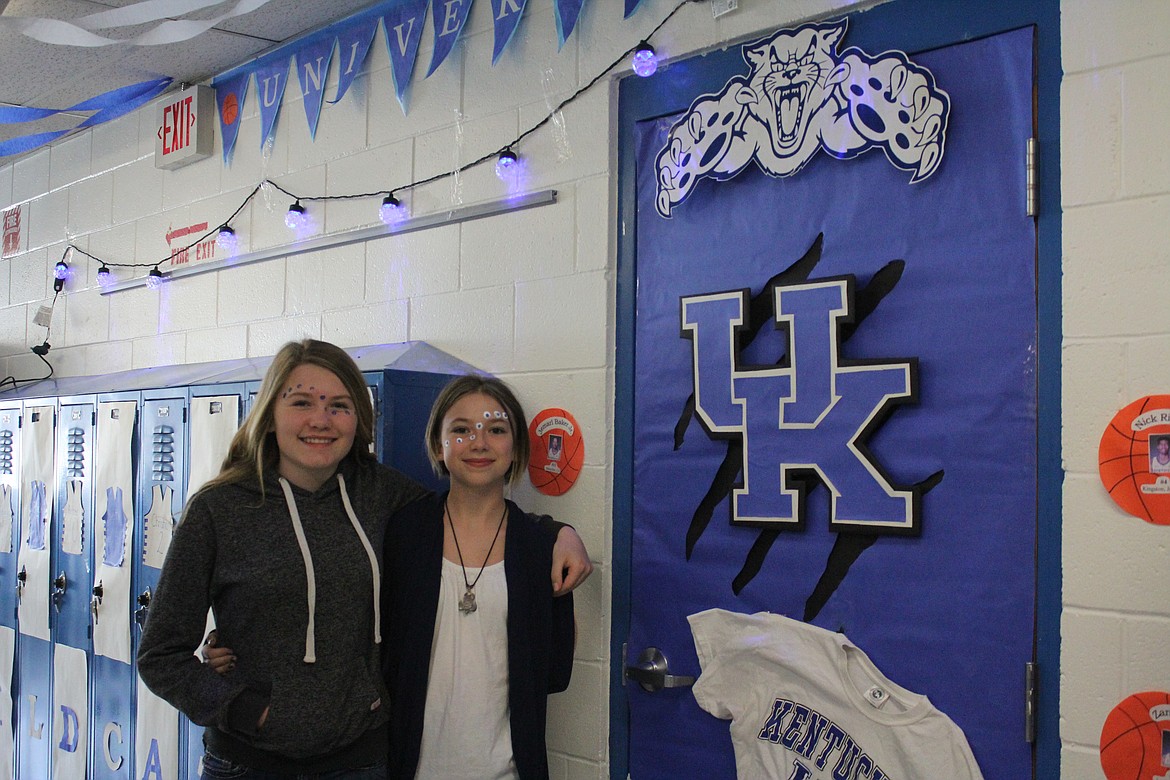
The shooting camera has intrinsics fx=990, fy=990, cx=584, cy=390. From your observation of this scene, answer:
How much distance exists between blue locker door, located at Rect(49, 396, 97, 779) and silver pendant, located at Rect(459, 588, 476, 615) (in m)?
1.76

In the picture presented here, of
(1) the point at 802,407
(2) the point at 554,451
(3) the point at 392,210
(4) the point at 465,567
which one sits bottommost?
(4) the point at 465,567

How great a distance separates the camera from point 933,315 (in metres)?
1.71

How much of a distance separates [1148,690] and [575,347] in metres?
1.25

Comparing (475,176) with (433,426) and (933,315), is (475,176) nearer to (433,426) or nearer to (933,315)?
(433,426)

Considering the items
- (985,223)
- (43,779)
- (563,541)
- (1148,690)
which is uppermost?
(985,223)

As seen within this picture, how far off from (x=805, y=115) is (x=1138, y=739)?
1.19 meters

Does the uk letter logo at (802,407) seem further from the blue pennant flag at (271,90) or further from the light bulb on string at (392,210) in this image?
the blue pennant flag at (271,90)

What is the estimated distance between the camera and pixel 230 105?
10.7ft

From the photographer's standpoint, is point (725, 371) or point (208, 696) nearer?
point (208, 696)

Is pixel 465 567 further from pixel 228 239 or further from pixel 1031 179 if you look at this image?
pixel 228 239

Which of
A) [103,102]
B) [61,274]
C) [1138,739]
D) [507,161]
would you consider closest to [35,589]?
[61,274]

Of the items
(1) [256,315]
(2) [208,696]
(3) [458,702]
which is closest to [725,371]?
(3) [458,702]

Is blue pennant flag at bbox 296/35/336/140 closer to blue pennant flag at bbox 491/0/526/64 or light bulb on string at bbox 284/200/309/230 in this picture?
light bulb on string at bbox 284/200/309/230

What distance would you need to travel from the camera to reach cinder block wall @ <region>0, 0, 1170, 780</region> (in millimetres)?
1500
